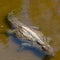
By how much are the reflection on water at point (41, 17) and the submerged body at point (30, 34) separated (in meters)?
0.18

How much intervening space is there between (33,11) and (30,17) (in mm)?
249

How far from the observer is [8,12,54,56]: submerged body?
4.63 meters

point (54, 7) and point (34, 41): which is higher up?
point (54, 7)

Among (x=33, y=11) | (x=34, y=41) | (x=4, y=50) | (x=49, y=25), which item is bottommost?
(x=4, y=50)

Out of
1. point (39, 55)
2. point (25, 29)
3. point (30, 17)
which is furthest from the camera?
point (30, 17)

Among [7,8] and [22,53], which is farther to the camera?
[7,8]

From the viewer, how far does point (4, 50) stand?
15.9 ft

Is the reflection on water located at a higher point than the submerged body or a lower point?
higher

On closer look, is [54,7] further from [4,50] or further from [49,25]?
[4,50]

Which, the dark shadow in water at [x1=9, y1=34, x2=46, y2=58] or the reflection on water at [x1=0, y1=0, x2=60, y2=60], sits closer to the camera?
the dark shadow in water at [x1=9, y1=34, x2=46, y2=58]

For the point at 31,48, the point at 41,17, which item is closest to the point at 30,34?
the point at 31,48

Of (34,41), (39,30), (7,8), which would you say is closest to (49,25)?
(39,30)

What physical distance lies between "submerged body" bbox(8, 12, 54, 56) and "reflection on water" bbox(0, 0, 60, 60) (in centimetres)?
18

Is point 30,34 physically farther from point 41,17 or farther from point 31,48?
point 41,17
